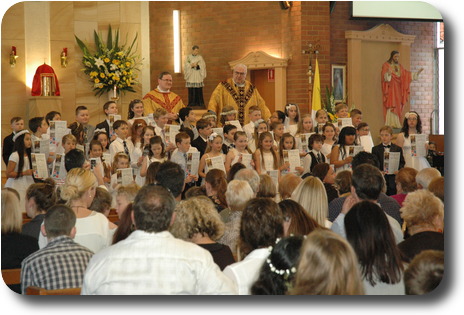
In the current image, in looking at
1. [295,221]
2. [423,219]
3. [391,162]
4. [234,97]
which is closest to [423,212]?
[423,219]

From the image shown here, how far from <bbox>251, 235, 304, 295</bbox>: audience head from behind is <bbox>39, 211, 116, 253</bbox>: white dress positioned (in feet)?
5.69

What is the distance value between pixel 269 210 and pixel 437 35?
1377cm

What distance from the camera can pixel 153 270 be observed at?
379 centimetres

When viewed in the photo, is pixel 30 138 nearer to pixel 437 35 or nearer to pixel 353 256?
pixel 353 256

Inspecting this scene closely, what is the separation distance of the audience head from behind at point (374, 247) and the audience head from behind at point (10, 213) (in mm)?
2209

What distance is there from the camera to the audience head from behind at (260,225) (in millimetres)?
4074

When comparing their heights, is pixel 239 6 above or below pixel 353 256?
above

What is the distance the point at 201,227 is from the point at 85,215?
105 cm

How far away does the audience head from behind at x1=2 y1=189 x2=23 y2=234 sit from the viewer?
Result: 4.82 metres

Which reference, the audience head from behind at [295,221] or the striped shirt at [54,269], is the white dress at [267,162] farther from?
the striped shirt at [54,269]

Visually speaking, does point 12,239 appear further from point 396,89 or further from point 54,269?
point 396,89

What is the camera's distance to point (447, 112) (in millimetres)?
4734

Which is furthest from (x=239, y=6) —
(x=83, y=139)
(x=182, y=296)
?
(x=182, y=296)

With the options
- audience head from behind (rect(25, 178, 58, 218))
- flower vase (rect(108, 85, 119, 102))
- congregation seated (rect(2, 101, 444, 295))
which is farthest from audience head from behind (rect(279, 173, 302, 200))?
flower vase (rect(108, 85, 119, 102))
